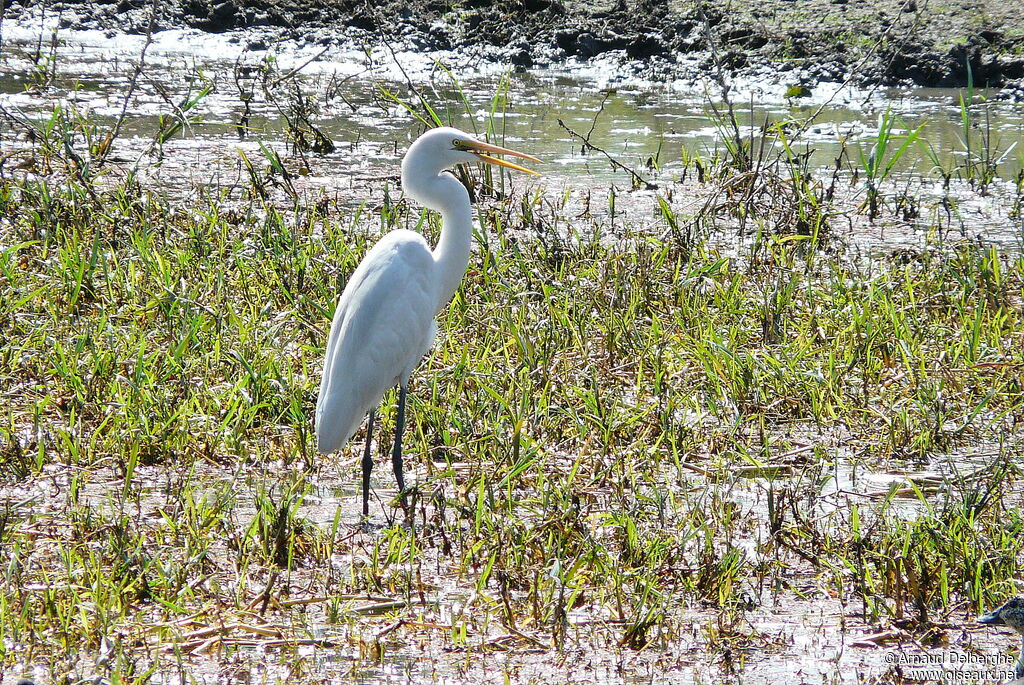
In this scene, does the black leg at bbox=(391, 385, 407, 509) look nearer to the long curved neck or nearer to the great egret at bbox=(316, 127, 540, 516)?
the great egret at bbox=(316, 127, 540, 516)

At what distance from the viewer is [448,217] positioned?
4.07 metres

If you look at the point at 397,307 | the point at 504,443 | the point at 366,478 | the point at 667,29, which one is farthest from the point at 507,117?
the point at 366,478

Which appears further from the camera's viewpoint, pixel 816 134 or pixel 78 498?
Answer: pixel 816 134

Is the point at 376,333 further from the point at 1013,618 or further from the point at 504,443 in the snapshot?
the point at 1013,618

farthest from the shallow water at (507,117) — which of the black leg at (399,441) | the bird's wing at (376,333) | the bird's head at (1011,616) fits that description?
the bird's head at (1011,616)

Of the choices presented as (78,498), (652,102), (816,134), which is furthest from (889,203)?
(78,498)

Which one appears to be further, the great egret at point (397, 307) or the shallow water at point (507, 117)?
the shallow water at point (507, 117)

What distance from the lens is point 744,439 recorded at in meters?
4.02

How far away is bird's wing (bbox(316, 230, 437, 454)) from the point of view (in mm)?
3582

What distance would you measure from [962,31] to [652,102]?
269 cm

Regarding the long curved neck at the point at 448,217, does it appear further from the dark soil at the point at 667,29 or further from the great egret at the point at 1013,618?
the dark soil at the point at 667,29

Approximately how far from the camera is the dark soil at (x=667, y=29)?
30.8 ft

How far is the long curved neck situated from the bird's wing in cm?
8

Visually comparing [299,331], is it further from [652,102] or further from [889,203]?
[652,102]
